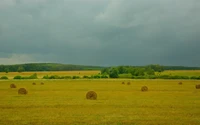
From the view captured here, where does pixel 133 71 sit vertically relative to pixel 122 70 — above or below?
below

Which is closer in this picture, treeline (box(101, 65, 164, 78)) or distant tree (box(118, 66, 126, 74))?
treeline (box(101, 65, 164, 78))

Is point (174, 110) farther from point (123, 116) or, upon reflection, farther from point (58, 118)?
point (58, 118)

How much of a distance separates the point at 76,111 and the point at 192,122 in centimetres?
884

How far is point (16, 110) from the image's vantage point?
23266 mm

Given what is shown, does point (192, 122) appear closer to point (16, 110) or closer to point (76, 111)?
point (76, 111)

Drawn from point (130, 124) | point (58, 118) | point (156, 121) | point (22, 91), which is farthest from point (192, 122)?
point (22, 91)

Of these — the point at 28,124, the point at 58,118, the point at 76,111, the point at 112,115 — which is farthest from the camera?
the point at 76,111

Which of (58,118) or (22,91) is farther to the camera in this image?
(22,91)

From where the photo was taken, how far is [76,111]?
22859 millimetres

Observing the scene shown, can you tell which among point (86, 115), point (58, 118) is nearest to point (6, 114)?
point (58, 118)

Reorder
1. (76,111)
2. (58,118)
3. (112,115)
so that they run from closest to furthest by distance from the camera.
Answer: (58,118) < (112,115) < (76,111)

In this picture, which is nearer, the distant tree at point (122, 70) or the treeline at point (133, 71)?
the treeline at point (133, 71)

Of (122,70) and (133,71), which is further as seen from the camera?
(122,70)

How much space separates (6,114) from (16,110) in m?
2.01
